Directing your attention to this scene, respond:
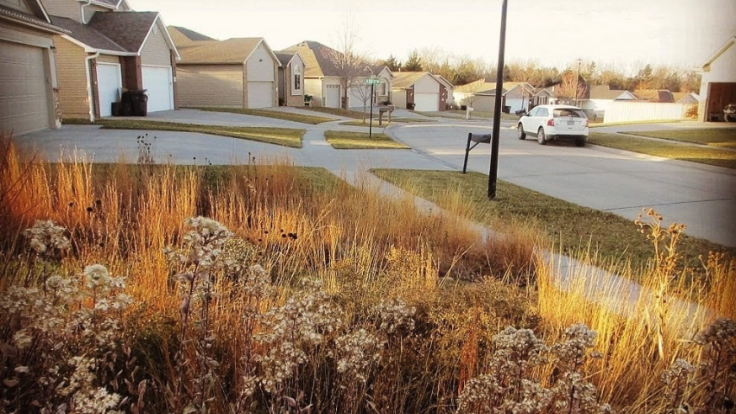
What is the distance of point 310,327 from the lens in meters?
1.90

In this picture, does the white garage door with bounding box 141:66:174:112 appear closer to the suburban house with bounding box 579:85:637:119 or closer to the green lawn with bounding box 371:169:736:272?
the green lawn with bounding box 371:169:736:272

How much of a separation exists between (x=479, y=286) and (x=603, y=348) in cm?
87

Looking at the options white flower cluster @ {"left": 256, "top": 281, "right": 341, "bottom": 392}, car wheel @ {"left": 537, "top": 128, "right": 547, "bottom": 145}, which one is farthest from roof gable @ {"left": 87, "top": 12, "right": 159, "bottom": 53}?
car wheel @ {"left": 537, "top": 128, "right": 547, "bottom": 145}

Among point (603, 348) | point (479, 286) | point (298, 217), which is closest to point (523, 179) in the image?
point (298, 217)

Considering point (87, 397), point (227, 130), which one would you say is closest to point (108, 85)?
point (227, 130)

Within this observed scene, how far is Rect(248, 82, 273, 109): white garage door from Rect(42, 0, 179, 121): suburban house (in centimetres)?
197

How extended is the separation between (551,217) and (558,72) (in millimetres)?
2609

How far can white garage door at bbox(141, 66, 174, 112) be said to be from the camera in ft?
52.2

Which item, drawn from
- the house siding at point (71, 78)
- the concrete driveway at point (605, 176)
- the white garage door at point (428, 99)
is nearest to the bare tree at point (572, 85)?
the concrete driveway at point (605, 176)

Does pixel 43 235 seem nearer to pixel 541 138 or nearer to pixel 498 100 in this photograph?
pixel 498 100

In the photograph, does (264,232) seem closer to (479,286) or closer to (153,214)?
(153,214)

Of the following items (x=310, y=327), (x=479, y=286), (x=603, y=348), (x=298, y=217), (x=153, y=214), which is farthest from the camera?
(x=298, y=217)

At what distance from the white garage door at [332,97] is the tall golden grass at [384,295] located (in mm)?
9736

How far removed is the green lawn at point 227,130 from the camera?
13.1m
